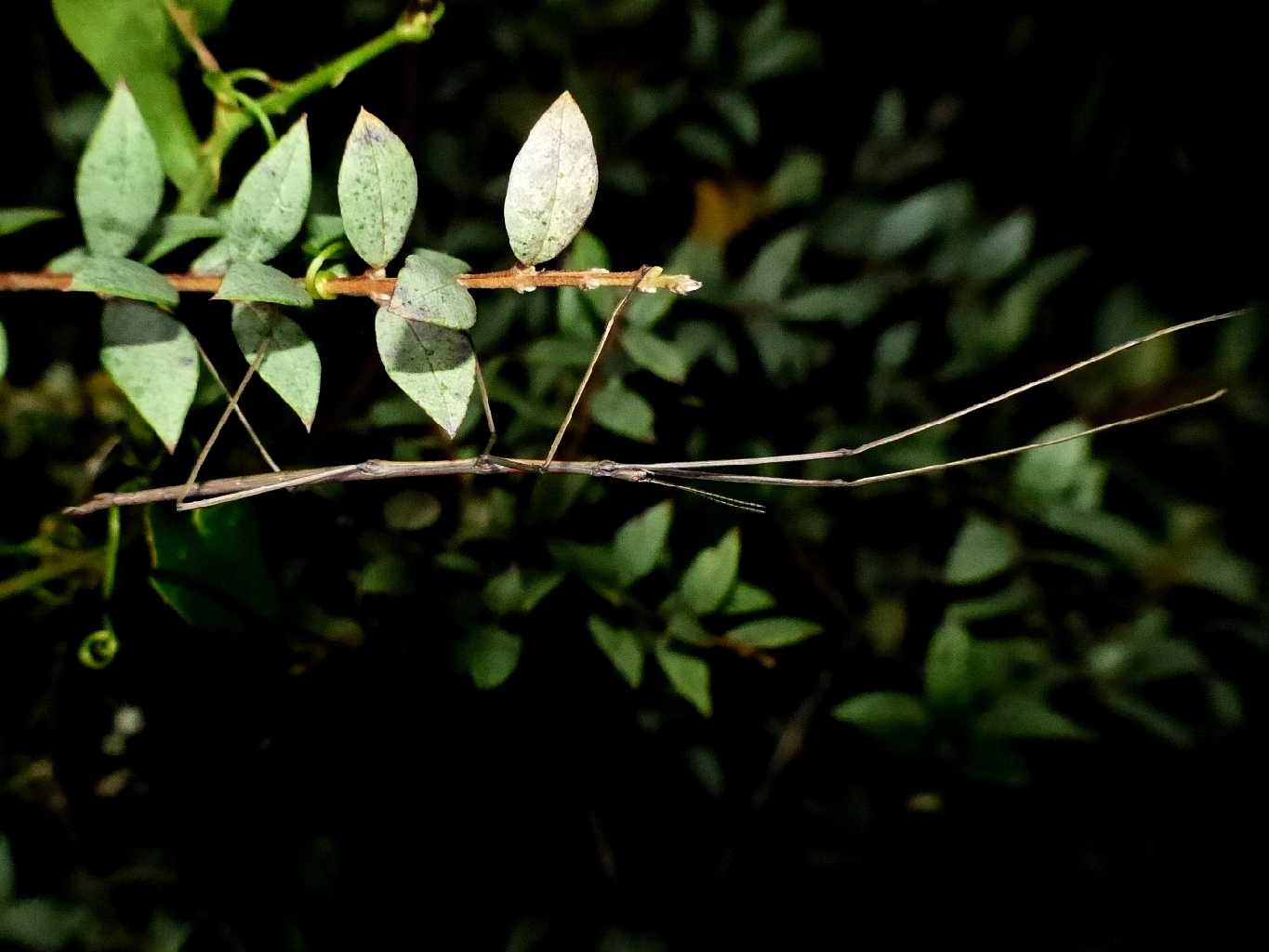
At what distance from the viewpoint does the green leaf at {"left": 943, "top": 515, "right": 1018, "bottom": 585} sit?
1109 mm

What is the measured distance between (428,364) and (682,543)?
1.77 feet

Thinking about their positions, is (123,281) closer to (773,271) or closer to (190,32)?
(190,32)

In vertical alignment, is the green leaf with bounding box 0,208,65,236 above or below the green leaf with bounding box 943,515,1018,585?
above

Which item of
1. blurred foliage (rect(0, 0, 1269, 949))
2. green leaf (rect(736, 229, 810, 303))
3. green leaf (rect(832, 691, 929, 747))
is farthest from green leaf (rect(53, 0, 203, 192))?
green leaf (rect(832, 691, 929, 747))

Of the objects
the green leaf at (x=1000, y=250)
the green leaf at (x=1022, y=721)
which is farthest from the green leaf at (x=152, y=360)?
the green leaf at (x=1000, y=250)

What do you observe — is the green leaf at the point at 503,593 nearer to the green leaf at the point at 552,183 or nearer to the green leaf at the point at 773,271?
the green leaf at the point at 552,183

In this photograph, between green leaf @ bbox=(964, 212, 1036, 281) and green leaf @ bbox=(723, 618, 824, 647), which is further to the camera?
green leaf @ bbox=(964, 212, 1036, 281)

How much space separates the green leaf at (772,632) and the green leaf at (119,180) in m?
0.70

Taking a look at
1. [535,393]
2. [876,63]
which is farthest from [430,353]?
[876,63]

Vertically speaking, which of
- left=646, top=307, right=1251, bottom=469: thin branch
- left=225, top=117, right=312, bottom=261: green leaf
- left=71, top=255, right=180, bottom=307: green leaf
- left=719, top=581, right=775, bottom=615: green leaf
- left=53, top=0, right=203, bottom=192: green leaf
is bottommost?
left=719, top=581, right=775, bottom=615: green leaf

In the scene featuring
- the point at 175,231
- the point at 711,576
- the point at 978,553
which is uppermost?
the point at 175,231

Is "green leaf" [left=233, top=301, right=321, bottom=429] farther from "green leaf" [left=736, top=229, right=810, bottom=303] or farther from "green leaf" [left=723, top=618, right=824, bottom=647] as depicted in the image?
"green leaf" [left=736, top=229, right=810, bottom=303]

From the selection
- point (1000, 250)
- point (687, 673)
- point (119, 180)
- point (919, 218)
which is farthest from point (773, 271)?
point (119, 180)

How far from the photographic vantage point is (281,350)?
652 mm
